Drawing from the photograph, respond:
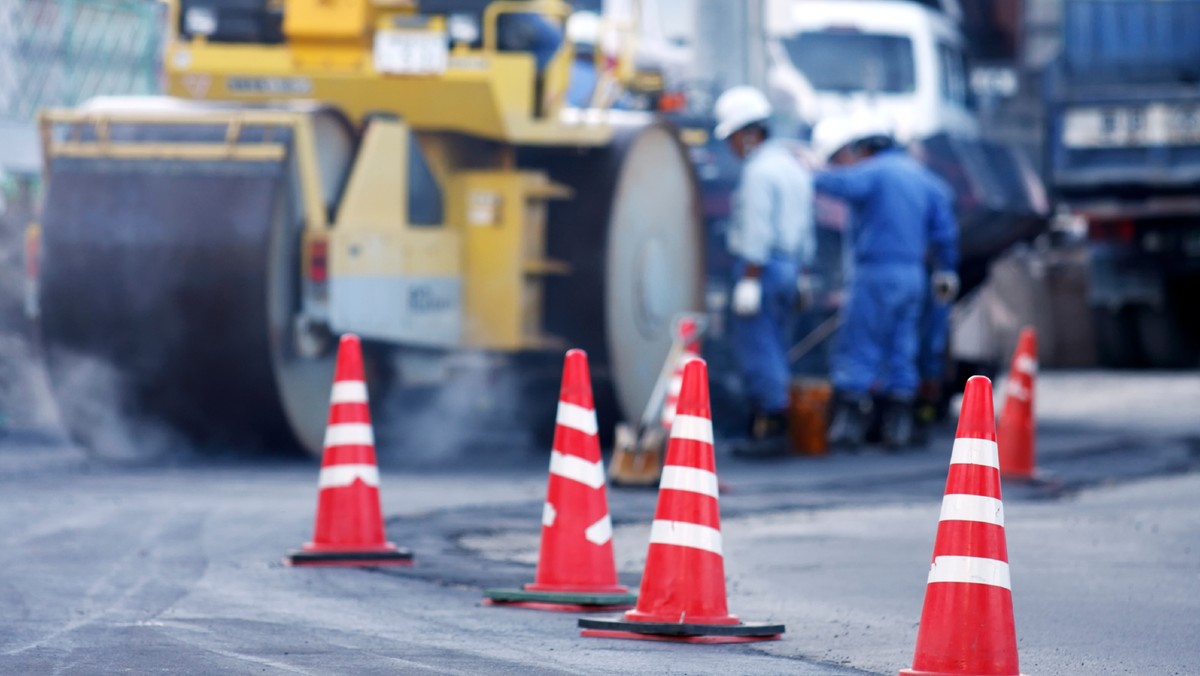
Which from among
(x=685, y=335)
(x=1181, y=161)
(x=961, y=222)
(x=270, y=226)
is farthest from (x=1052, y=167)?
(x=270, y=226)

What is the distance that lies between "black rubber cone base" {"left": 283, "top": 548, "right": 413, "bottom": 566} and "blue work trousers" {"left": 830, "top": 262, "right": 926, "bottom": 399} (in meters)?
5.91

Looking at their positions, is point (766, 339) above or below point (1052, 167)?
below

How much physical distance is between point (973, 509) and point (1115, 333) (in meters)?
15.7

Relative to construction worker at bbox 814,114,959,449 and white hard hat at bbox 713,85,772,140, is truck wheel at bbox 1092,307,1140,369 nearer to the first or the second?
construction worker at bbox 814,114,959,449

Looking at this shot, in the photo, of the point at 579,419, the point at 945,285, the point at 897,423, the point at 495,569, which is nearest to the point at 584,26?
the point at 945,285

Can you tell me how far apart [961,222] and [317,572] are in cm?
880

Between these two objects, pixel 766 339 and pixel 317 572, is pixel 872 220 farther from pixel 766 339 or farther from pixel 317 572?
pixel 317 572

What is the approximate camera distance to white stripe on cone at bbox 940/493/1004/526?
5.30 m

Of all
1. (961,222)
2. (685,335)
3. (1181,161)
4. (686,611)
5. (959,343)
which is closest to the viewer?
(686,611)

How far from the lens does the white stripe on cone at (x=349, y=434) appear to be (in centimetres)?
777

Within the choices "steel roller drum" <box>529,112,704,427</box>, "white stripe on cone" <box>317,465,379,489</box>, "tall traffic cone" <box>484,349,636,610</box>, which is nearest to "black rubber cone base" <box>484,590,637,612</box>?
"tall traffic cone" <box>484,349,636,610</box>

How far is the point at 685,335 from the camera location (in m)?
11.4

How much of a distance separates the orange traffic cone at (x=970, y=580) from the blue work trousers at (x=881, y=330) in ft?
25.8

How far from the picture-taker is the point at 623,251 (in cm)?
1255
